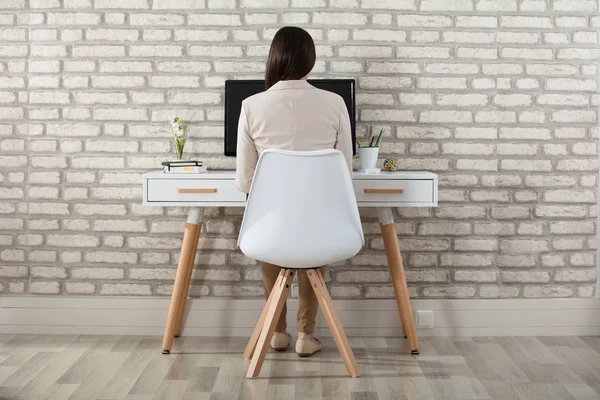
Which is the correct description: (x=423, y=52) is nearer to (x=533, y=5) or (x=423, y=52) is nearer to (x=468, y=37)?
(x=468, y=37)

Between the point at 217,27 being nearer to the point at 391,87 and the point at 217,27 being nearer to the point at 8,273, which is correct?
the point at 391,87

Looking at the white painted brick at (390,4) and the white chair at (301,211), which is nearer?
the white chair at (301,211)

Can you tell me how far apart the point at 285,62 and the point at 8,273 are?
172cm

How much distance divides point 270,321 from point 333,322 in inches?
9.5

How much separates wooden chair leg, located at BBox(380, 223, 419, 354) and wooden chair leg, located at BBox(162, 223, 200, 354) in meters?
0.83

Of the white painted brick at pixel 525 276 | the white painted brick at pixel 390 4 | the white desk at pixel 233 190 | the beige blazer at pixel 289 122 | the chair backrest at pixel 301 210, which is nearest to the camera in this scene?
the chair backrest at pixel 301 210

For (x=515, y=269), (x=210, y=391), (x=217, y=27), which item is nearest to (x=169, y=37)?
(x=217, y=27)

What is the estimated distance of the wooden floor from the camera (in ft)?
8.78

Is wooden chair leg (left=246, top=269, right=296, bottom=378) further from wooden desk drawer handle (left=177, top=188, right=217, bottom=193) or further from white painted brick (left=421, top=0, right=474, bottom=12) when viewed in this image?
white painted brick (left=421, top=0, right=474, bottom=12)

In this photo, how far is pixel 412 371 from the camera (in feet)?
9.70

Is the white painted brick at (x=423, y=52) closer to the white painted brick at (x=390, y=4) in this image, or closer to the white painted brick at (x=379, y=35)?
the white painted brick at (x=379, y=35)

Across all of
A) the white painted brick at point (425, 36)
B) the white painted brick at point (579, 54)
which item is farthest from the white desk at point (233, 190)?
the white painted brick at point (579, 54)

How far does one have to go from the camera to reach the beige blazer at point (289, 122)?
2850mm

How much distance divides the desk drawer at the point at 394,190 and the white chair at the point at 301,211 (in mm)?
369
